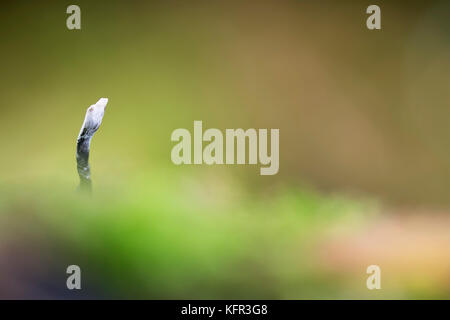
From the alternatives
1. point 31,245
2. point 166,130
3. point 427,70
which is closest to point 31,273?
point 31,245

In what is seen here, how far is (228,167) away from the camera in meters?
2.23

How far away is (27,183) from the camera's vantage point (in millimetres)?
2207

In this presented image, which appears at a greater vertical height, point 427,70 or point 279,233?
point 427,70

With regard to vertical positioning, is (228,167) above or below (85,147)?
below

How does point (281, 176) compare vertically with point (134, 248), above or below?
above

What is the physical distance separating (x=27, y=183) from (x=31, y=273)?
18.6 inches

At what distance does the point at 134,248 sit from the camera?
7.24 ft

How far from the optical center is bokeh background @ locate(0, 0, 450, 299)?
221 cm

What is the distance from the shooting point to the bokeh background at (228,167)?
2.21 metres

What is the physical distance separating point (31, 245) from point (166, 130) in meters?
0.93
